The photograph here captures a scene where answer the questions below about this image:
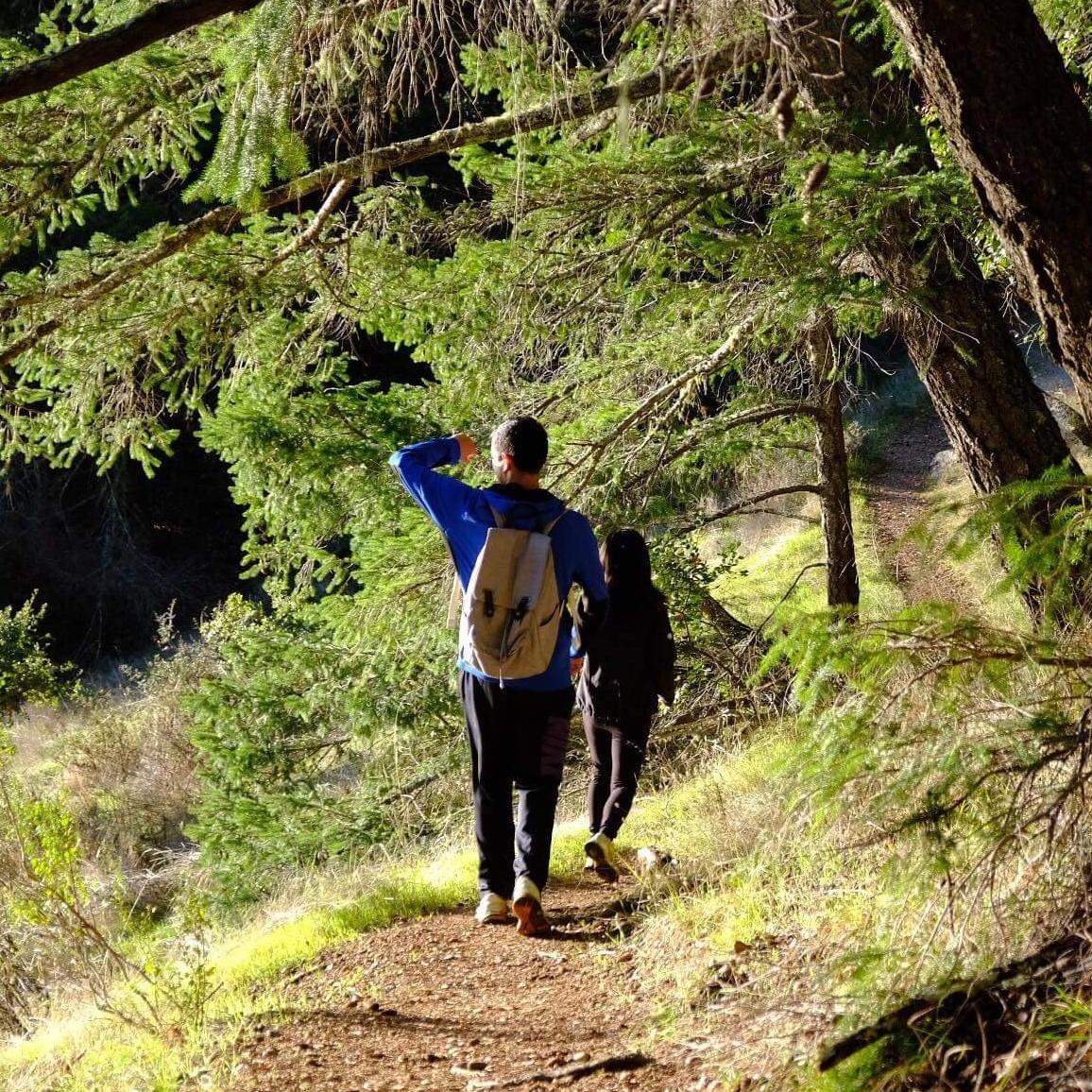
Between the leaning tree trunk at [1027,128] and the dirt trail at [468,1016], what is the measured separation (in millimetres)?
2264

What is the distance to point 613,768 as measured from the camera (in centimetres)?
552

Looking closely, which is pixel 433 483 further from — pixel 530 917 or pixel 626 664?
pixel 530 917

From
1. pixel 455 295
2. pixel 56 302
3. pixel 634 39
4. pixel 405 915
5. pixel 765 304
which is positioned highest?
pixel 634 39

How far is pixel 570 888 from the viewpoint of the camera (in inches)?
220

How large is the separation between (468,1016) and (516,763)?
949 millimetres

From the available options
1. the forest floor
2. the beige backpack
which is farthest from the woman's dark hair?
the forest floor

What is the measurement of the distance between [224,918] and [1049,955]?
22.0ft

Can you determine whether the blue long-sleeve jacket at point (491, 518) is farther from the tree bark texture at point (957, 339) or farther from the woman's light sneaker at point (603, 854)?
the tree bark texture at point (957, 339)

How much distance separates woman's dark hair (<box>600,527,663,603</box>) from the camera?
17.4 feet

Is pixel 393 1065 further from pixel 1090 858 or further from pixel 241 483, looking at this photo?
pixel 241 483

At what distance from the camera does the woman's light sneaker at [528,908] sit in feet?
15.1

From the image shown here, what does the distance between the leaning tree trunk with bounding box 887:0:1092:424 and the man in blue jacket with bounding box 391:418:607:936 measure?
67.4 inches

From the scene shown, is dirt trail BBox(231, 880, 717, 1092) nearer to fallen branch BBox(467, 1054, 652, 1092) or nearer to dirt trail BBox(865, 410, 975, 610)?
fallen branch BBox(467, 1054, 652, 1092)

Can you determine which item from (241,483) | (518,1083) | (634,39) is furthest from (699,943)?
(241,483)
